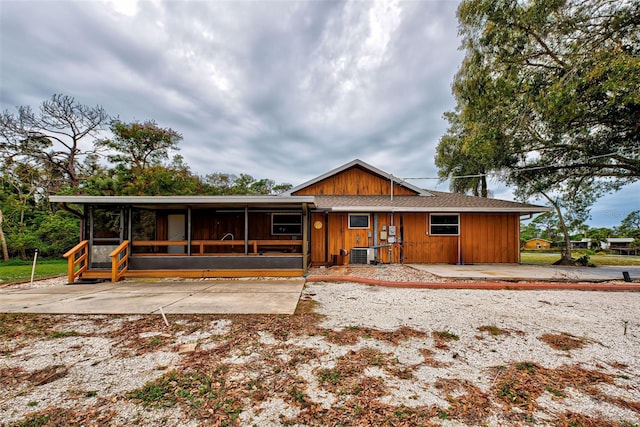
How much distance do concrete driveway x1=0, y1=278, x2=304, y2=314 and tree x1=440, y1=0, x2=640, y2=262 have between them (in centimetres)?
935

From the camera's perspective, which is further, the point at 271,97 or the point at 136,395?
the point at 271,97

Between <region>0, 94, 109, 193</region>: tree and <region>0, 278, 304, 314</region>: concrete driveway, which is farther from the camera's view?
<region>0, 94, 109, 193</region>: tree

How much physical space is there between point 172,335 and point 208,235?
7.44m

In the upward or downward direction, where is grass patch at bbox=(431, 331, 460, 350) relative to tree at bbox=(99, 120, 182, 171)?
downward

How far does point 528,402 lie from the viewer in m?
2.05

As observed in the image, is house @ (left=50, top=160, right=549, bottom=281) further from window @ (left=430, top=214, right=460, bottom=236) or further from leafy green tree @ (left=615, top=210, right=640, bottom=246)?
leafy green tree @ (left=615, top=210, right=640, bottom=246)

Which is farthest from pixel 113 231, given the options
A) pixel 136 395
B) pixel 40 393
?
pixel 136 395

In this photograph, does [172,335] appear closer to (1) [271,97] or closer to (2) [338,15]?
(2) [338,15]

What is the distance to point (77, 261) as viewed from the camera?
7.36 metres

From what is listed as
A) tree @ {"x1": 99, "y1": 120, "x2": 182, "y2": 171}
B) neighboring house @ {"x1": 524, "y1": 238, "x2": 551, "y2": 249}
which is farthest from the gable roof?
neighboring house @ {"x1": 524, "y1": 238, "x2": 551, "y2": 249}

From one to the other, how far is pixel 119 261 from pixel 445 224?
11108 millimetres

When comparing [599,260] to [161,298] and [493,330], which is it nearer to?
[493,330]

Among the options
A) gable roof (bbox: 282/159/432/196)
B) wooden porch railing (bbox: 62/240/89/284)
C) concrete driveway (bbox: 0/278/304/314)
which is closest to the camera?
concrete driveway (bbox: 0/278/304/314)

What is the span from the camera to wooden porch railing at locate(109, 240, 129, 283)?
284 inches
